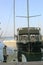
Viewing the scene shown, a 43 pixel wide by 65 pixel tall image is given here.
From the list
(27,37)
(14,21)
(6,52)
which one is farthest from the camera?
(14,21)

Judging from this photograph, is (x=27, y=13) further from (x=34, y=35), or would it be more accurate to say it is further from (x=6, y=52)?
(x=6, y=52)

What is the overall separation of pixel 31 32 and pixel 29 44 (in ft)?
1.11

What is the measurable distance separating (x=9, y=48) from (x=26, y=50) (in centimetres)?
44

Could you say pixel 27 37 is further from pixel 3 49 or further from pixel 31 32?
pixel 3 49

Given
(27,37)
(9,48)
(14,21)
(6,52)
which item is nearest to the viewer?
(6,52)

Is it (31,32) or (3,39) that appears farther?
(31,32)

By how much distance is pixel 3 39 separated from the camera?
432 centimetres

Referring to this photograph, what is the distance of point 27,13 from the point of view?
16.1 feet

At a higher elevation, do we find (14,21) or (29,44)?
(14,21)

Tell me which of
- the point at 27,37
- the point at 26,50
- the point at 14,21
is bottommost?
the point at 26,50

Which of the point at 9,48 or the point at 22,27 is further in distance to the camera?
the point at 22,27

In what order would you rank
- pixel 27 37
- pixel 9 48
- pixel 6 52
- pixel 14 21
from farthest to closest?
pixel 14 21, pixel 27 37, pixel 9 48, pixel 6 52

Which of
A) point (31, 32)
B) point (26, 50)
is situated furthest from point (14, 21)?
point (26, 50)

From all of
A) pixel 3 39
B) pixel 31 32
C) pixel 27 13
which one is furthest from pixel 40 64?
pixel 27 13
